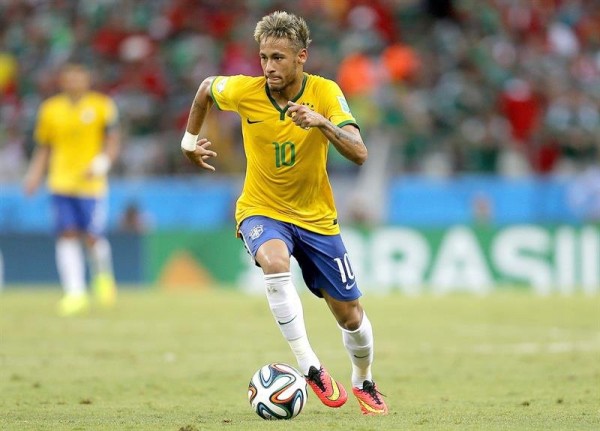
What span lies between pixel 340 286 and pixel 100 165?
8.55 m

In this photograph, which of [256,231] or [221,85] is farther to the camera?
[221,85]

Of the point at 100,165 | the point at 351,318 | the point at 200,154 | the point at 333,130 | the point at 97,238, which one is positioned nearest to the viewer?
the point at 333,130

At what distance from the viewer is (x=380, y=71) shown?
21.5m

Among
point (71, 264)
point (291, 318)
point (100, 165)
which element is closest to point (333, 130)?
point (291, 318)

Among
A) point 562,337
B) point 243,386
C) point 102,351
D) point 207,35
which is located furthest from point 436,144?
point 243,386

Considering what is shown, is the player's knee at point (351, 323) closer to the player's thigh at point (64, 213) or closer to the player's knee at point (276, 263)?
the player's knee at point (276, 263)

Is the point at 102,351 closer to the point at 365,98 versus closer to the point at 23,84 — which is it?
the point at 365,98

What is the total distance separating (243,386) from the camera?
9.30m

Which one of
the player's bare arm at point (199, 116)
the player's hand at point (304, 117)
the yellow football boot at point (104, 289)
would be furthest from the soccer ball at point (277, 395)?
the yellow football boot at point (104, 289)

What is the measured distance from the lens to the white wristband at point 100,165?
15.5 meters

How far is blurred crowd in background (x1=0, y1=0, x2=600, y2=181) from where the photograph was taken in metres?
21.2

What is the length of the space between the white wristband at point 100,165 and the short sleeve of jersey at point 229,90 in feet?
25.9

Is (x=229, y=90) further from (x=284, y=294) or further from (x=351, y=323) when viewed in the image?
(x=351, y=323)

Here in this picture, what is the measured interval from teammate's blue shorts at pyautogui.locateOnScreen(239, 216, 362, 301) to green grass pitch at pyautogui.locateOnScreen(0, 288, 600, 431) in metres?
0.79
